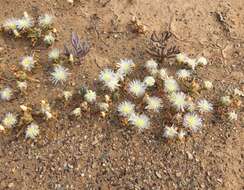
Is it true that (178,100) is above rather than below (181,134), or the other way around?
above

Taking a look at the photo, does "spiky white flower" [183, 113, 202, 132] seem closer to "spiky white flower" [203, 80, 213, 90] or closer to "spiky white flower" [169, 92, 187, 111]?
"spiky white flower" [169, 92, 187, 111]

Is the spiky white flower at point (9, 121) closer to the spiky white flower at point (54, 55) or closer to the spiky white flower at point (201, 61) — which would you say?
the spiky white flower at point (54, 55)

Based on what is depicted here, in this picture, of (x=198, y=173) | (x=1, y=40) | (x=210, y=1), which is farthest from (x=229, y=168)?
(x=1, y=40)

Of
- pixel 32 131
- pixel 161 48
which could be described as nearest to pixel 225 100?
pixel 161 48

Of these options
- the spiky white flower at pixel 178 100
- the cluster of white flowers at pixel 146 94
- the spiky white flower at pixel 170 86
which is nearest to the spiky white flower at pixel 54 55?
the cluster of white flowers at pixel 146 94

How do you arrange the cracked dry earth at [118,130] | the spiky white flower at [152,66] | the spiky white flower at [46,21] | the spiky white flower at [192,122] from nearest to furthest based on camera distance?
the cracked dry earth at [118,130] → the spiky white flower at [192,122] → the spiky white flower at [152,66] → the spiky white flower at [46,21]

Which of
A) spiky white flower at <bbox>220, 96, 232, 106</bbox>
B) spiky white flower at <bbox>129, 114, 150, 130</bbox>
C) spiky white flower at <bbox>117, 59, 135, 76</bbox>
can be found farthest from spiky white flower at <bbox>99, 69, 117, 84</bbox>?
spiky white flower at <bbox>220, 96, 232, 106</bbox>

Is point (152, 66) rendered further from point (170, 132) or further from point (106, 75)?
point (170, 132)
